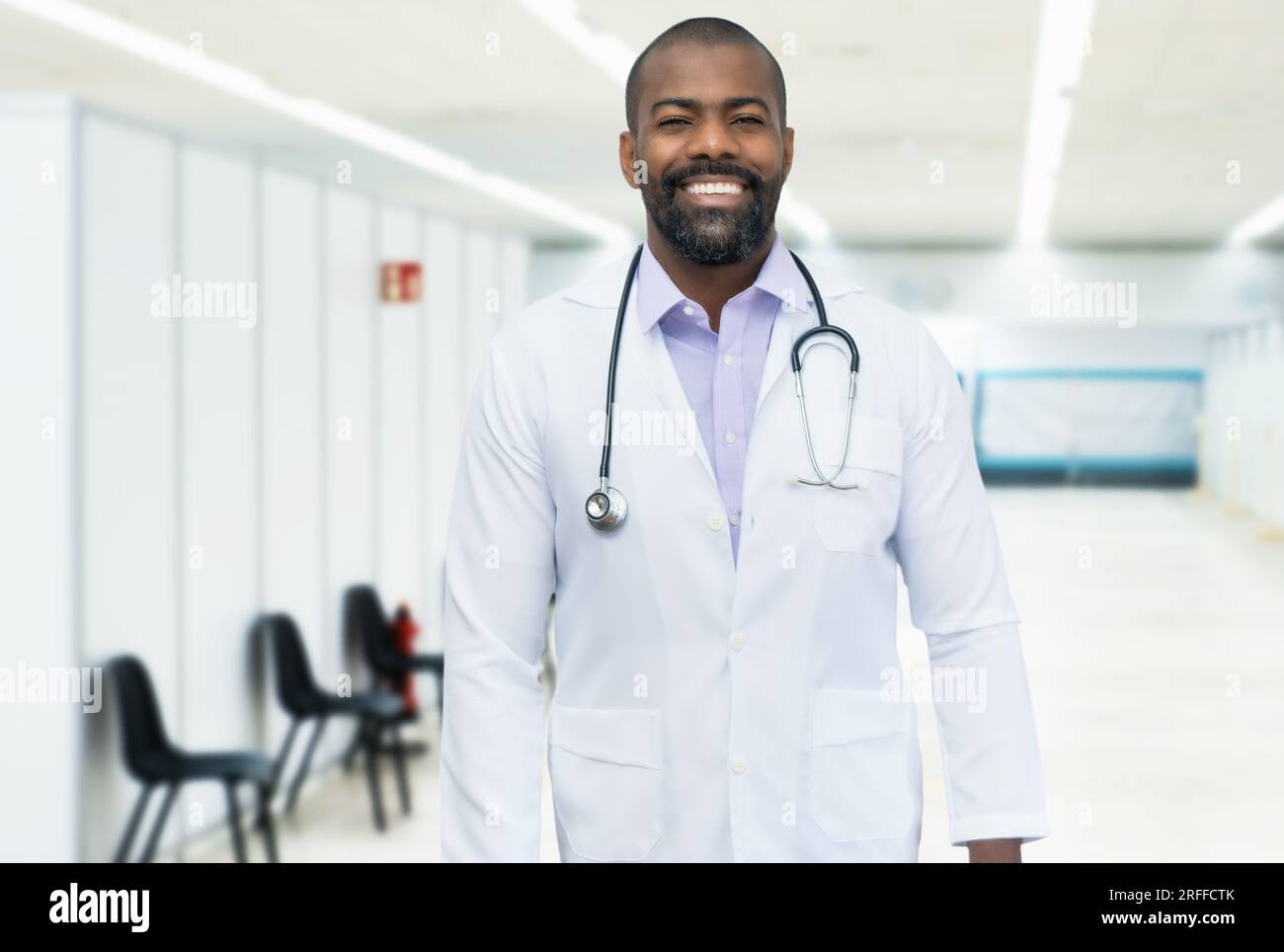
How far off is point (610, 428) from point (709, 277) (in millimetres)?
231

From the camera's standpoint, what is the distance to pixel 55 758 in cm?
387

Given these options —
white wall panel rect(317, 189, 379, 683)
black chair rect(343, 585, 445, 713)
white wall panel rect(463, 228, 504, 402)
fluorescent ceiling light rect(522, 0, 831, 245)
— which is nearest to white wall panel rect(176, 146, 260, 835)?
white wall panel rect(317, 189, 379, 683)

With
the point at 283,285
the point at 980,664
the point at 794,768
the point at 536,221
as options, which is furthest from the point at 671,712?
the point at 536,221

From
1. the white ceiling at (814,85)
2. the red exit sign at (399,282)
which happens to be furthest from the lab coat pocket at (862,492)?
the red exit sign at (399,282)

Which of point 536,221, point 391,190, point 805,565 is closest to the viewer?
point 805,565

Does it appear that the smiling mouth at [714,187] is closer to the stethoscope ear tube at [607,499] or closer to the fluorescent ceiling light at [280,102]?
the stethoscope ear tube at [607,499]

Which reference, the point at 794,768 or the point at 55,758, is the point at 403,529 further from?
the point at 794,768

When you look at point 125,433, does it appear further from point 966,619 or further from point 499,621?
point 966,619

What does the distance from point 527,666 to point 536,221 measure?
14.5 m

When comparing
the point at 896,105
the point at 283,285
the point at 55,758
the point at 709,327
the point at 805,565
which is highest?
the point at 896,105

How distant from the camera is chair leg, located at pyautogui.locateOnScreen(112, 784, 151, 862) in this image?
4016 mm

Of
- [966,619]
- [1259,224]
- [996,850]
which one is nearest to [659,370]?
[966,619]

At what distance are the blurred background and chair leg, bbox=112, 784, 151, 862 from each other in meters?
0.03

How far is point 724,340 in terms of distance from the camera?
1674mm
